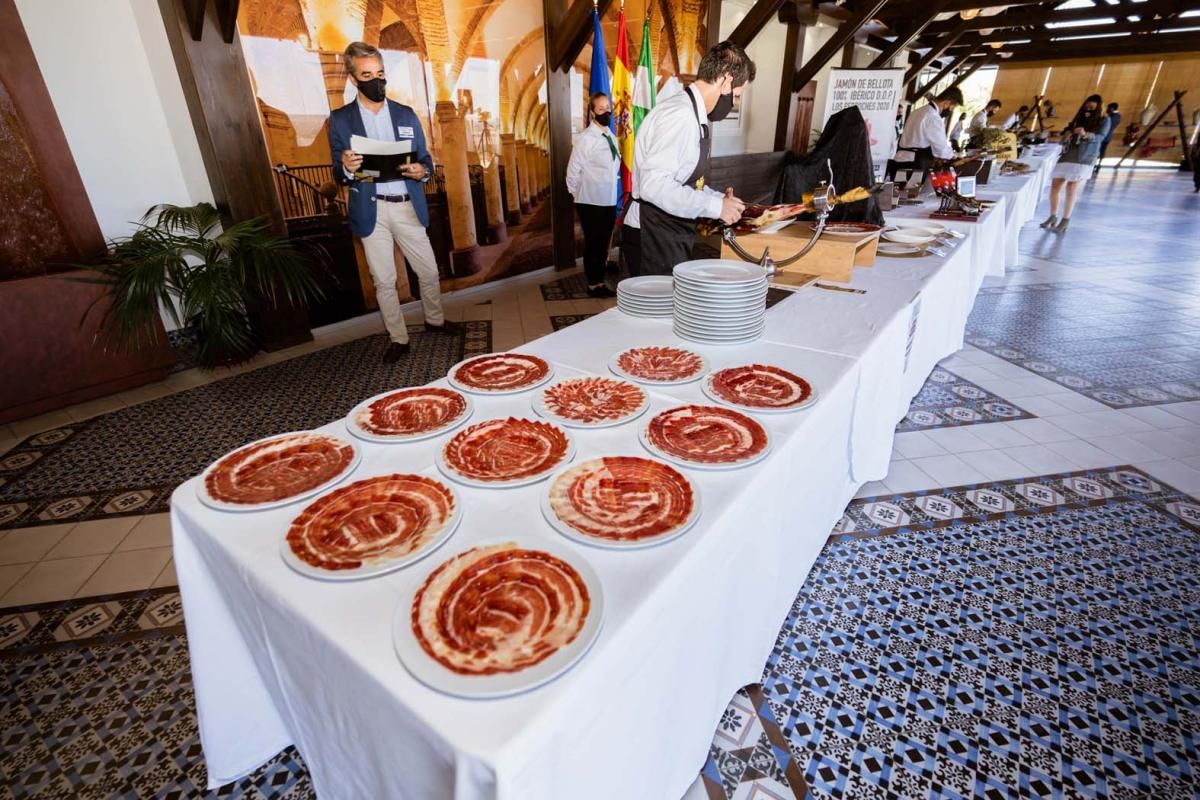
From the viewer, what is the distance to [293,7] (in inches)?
150

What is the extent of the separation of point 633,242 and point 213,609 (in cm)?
351

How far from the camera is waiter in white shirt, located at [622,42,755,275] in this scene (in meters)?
2.23

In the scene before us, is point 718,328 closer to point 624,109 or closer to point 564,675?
point 564,675

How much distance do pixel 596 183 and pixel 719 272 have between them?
12.4ft

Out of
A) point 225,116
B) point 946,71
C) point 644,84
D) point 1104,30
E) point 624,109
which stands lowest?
point 225,116

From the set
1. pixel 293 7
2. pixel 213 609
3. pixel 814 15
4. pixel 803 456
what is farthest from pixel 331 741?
pixel 814 15

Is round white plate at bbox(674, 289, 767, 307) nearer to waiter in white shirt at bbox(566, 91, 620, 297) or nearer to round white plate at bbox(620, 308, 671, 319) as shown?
round white plate at bbox(620, 308, 671, 319)

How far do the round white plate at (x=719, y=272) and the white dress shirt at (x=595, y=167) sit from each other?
3.68 m

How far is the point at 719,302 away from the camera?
1632mm

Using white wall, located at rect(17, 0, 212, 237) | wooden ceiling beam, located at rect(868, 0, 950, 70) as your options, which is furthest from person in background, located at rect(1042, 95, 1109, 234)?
white wall, located at rect(17, 0, 212, 237)

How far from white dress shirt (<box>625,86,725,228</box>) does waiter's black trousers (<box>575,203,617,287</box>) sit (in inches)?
113

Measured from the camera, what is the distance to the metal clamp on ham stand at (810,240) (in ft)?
6.86

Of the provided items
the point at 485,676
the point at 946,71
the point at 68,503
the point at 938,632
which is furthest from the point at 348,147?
the point at 946,71

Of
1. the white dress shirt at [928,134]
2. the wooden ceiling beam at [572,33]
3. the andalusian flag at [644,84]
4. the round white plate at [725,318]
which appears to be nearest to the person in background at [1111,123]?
the white dress shirt at [928,134]
